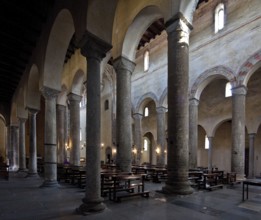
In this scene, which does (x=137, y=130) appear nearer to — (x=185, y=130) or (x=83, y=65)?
(x=83, y=65)

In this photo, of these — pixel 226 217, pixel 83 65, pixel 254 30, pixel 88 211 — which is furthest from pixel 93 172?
pixel 254 30

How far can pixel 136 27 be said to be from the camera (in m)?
Result: 10.1

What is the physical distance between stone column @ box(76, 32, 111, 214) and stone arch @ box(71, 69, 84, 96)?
9.43 m

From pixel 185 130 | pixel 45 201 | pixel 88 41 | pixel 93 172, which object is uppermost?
pixel 88 41

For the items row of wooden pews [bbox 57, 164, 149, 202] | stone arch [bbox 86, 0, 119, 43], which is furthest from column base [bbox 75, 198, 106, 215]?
stone arch [bbox 86, 0, 119, 43]

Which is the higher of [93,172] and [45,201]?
[93,172]

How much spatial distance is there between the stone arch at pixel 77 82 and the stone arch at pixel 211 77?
796cm

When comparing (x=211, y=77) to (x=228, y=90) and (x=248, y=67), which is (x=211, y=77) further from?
(x=228, y=90)

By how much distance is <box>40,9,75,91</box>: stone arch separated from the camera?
8.07 m

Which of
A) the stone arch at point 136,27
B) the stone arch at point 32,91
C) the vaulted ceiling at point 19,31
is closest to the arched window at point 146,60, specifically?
the vaulted ceiling at point 19,31

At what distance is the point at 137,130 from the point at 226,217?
53.0 feet

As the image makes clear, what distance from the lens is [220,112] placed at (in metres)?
19.3

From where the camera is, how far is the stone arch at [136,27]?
9.63 metres

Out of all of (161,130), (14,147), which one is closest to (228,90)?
(161,130)
